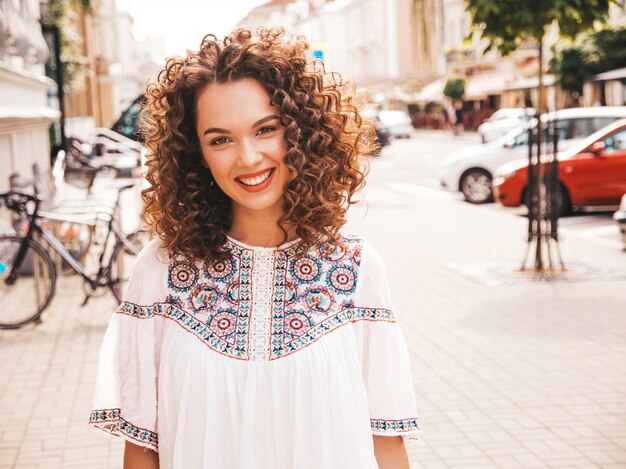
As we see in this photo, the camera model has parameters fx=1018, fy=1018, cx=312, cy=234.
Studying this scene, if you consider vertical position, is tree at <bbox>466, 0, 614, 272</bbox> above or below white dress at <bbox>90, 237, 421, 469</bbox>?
above

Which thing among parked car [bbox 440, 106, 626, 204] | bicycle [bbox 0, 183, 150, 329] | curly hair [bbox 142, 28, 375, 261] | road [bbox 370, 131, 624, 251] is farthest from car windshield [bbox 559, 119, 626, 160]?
curly hair [bbox 142, 28, 375, 261]

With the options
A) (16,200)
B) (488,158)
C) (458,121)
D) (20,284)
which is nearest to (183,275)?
(20,284)

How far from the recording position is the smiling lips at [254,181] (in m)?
2.21

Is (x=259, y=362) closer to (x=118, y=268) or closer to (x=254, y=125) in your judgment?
(x=254, y=125)

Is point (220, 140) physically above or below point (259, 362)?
above

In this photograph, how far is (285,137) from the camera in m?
2.20

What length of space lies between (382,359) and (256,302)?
0.99ft

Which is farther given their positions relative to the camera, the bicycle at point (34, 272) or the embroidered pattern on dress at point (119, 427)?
the bicycle at point (34, 272)

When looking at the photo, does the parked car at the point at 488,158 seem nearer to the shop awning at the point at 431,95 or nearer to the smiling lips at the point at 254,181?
the smiling lips at the point at 254,181

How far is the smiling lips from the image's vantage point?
221 cm

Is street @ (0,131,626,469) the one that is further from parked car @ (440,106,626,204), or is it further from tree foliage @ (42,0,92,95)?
tree foliage @ (42,0,92,95)

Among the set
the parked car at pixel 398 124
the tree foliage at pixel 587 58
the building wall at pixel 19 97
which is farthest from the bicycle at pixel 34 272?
the parked car at pixel 398 124

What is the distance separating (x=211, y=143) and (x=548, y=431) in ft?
11.8

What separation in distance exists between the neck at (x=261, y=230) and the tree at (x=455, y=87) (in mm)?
55495
